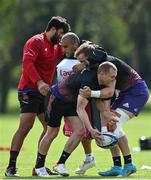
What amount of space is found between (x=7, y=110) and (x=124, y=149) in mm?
41444

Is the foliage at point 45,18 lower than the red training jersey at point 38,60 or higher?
lower

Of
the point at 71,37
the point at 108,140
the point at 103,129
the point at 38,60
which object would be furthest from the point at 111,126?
the point at 38,60

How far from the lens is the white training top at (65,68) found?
41.0 ft

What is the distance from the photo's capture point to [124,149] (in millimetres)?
12242

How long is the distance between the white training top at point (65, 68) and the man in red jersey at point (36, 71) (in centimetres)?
26

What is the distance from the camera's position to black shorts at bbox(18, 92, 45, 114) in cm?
1286

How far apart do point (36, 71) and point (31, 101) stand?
46 centimetres

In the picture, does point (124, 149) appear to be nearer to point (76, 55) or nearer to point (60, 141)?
point (76, 55)

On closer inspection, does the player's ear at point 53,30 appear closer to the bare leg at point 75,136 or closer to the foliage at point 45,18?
the bare leg at point 75,136

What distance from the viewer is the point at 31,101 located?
1288cm

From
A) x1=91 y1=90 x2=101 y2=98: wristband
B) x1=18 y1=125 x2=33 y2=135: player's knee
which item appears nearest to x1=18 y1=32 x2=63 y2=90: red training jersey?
x1=18 y1=125 x2=33 y2=135: player's knee

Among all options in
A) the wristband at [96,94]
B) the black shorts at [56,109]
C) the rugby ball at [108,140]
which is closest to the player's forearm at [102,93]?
the wristband at [96,94]

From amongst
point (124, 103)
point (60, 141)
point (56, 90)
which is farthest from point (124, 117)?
point (60, 141)

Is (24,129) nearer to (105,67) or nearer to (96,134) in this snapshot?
(96,134)
